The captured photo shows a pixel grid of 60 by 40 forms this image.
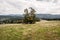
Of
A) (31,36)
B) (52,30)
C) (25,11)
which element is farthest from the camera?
(25,11)

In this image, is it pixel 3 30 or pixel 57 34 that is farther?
pixel 3 30

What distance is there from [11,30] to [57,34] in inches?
469

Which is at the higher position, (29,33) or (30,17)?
(30,17)

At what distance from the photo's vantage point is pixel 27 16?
5578cm

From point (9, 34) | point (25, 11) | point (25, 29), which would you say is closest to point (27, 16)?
point (25, 11)

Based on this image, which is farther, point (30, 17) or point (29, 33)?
point (30, 17)

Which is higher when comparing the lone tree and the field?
the lone tree

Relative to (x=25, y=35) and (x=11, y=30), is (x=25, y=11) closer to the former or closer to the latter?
(x=11, y=30)

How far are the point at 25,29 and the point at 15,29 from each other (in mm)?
2652

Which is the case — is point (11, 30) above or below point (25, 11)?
below

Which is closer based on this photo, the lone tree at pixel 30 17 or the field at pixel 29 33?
the field at pixel 29 33

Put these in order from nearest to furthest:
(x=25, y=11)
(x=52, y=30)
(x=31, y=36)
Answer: (x=31, y=36) < (x=52, y=30) < (x=25, y=11)

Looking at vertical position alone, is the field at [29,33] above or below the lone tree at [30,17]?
below

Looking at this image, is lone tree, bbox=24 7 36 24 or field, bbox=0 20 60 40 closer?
field, bbox=0 20 60 40
